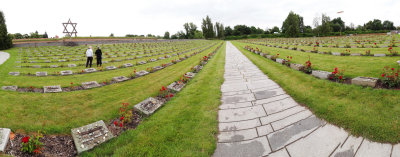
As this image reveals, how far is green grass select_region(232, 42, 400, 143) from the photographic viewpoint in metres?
3.23

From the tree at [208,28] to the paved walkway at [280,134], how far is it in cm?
8389

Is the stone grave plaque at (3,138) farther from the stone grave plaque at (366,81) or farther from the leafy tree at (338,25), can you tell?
the leafy tree at (338,25)

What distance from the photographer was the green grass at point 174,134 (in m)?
3.32

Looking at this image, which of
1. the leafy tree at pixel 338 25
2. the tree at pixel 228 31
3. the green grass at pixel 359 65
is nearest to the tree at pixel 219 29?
the tree at pixel 228 31

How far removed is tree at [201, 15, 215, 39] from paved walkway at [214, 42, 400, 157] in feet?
275

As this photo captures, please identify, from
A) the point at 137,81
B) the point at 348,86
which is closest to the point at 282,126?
the point at 348,86

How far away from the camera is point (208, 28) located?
282 ft

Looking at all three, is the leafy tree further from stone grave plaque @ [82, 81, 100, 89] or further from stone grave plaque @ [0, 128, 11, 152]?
stone grave plaque @ [0, 128, 11, 152]

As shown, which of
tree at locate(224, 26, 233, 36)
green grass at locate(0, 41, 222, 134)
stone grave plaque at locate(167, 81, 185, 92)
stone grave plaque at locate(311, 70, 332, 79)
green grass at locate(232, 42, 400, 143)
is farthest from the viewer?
tree at locate(224, 26, 233, 36)

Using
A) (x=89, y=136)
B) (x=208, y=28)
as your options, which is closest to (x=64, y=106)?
(x=89, y=136)

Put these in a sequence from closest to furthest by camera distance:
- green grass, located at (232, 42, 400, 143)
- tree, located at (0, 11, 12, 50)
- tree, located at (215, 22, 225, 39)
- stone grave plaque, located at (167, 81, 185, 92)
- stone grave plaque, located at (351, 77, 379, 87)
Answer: green grass, located at (232, 42, 400, 143), stone grave plaque, located at (351, 77, 379, 87), stone grave plaque, located at (167, 81, 185, 92), tree, located at (0, 11, 12, 50), tree, located at (215, 22, 225, 39)

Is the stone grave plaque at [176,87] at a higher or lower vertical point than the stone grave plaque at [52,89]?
lower

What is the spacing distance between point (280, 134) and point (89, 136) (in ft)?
13.4

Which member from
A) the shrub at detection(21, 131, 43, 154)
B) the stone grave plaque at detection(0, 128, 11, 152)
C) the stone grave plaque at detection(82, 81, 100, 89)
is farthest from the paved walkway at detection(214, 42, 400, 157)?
the stone grave plaque at detection(82, 81, 100, 89)
